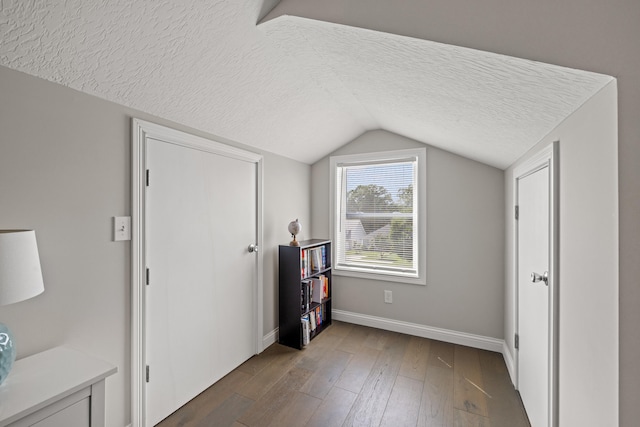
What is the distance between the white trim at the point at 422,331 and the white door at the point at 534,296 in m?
0.68

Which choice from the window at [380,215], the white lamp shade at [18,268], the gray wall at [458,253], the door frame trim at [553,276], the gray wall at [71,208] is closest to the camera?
the white lamp shade at [18,268]

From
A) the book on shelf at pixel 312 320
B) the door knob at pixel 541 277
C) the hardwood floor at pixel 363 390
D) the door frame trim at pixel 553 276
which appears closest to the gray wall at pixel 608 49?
the door frame trim at pixel 553 276

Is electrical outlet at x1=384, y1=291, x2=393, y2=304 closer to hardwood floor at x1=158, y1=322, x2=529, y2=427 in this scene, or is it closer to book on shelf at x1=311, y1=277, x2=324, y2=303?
hardwood floor at x1=158, y1=322, x2=529, y2=427

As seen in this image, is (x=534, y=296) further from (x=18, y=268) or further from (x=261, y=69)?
(x=18, y=268)

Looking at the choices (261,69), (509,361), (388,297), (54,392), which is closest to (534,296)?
(509,361)

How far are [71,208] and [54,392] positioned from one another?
82 cm

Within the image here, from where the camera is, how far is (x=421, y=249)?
2908 millimetres

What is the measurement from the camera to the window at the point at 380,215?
298 cm

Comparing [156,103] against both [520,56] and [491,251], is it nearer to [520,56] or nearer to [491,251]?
[520,56]

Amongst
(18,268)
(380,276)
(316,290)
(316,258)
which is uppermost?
(18,268)

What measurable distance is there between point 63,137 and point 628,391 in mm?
2353

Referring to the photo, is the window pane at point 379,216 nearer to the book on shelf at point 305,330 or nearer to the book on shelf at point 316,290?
the book on shelf at point 316,290

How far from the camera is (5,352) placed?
963 millimetres

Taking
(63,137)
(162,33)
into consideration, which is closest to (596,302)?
(162,33)
